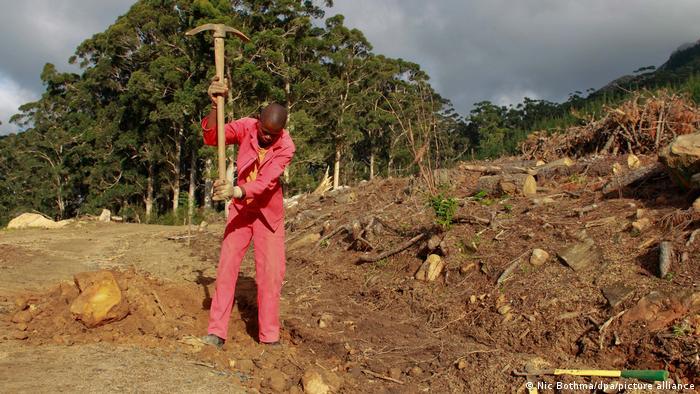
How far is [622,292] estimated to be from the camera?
3.78m

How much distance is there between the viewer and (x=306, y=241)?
25.0 feet

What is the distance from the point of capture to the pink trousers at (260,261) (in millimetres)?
3625

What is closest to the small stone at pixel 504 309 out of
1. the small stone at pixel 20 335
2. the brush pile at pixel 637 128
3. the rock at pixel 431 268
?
the rock at pixel 431 268

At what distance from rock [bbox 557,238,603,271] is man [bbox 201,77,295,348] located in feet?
7.78

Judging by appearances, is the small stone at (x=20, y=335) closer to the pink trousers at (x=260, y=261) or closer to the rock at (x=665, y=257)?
the pink trousers at (x=260, y=261)

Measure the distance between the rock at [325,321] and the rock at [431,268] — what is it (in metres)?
1.07

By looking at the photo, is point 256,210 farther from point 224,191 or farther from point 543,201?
point 543,201

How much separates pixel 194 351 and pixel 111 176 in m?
22.9

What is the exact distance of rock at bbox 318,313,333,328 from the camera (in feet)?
14.5

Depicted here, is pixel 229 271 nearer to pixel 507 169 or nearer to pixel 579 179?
pixel 579 179

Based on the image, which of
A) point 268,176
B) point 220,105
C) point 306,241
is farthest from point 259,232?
point 306,241

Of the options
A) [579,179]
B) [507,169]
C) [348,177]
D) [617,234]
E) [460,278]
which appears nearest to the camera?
[617,234]

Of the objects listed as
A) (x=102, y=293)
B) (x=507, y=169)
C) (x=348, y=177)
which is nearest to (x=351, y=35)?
(x=348, y=177)

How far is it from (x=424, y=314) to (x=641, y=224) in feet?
6.58
